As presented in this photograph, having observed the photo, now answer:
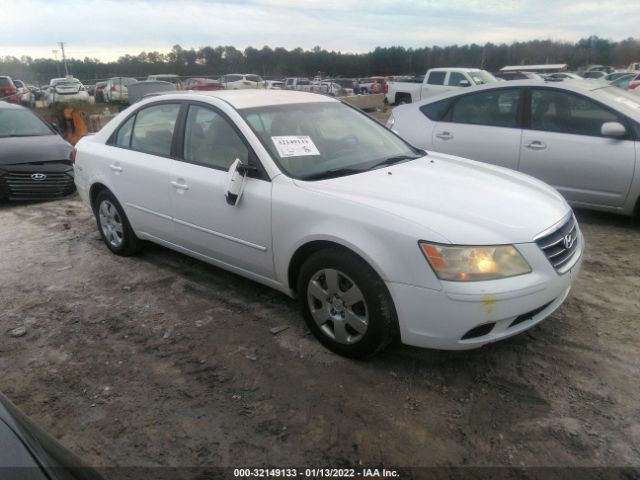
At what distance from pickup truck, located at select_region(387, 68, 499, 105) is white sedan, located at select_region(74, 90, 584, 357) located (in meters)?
14.2

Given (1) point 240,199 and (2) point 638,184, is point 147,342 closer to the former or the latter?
(1) point 240,199

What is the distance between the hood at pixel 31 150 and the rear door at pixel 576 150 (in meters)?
6.50

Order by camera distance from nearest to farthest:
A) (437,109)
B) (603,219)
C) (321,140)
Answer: (321,140), (603,219), (437,109)

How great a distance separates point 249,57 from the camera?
55.8 m

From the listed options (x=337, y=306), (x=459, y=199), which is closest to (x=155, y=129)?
(x=337, y=306)

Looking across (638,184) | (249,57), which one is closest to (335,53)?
(249,57)

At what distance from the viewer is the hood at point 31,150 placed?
713 cm

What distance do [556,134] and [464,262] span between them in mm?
3416

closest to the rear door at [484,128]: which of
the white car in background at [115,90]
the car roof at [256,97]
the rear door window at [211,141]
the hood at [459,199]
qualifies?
the hood at [459,199]

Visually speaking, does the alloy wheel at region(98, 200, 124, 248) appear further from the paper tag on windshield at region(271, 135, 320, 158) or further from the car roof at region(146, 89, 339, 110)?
the paper tag on windshield at region(271, 135, 320, 158)

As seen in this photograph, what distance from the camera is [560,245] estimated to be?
2871 millimetres

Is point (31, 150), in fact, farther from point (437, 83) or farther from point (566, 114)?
point (437, 83)

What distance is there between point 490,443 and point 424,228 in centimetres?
107

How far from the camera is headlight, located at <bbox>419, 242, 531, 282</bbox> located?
8.32 feet
